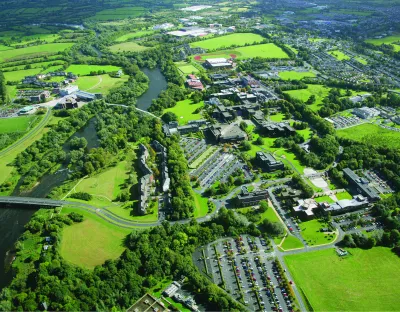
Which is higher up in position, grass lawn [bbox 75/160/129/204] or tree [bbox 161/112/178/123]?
tree [bbox 161/112/178/123]

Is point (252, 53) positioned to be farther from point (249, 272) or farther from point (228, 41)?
point (249, 272)

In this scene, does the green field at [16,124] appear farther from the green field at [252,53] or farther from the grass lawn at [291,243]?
the green field at [252,53]

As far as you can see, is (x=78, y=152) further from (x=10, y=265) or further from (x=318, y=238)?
(x=318, y=238)

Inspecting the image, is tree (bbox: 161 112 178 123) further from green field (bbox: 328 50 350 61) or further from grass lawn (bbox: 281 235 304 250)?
green field (bbox: 328 50 350 61)

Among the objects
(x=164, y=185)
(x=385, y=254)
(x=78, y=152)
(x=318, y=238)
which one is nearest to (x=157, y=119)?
(x=78, y=152)

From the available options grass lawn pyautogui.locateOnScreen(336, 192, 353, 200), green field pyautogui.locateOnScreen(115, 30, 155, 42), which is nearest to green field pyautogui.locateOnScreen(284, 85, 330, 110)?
grass lawn pyautogui.locateOnScreen(336, 192, 353, 200)
